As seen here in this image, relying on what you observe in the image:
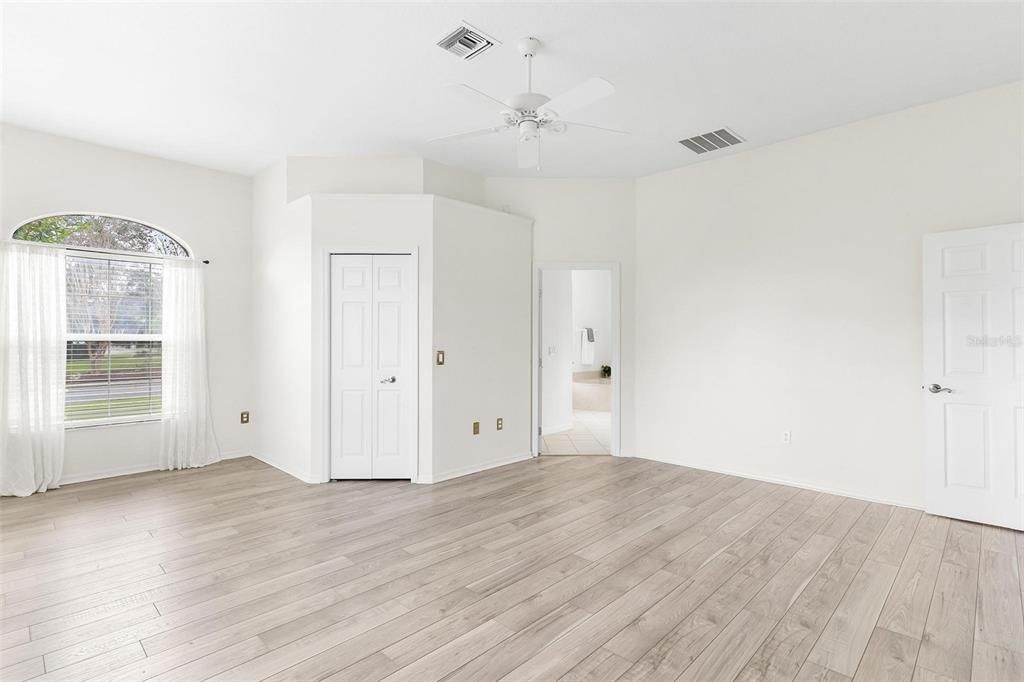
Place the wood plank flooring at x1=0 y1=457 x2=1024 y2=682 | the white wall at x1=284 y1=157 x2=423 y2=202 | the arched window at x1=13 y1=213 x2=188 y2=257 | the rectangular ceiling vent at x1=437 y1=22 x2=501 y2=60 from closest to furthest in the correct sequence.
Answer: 1. the wood plank flooring at x1=0 y1=457 x2=1024 y2=682
2. the rectangular ceiling vent at x1=437 y1=22 x2=501 y2=60
3. the arched window at x1=13 y1=213 x2=188 y2=257
4. the white wall at x1=284 y1=157 x2=423 y2=202

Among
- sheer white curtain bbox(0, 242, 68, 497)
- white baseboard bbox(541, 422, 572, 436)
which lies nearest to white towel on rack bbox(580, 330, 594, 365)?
white baseboard bbox(541, 422, 572, 436)

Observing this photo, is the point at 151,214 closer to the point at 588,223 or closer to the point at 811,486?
the point at 588,223

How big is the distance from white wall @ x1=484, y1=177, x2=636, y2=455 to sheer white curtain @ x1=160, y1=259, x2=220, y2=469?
328 cm

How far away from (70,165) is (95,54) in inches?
77.2

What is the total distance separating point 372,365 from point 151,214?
110 inches

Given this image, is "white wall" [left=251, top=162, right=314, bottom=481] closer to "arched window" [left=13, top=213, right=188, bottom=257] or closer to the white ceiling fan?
"arched window" [left=13, top=213, right=188, bottom=257]

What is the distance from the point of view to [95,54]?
3.17 m

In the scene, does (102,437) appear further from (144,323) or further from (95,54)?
(95,54)

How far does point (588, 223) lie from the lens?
5.60 m

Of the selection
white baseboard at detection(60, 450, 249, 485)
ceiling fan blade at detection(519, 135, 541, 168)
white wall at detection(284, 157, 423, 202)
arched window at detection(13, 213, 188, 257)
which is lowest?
white baseboard at detection(60, 450, 249, 485)

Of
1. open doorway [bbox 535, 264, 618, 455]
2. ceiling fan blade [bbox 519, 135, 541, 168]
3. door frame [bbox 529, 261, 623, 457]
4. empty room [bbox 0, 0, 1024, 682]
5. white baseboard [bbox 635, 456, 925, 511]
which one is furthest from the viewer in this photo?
open doorway [bbox 535, 264, 618, 455]

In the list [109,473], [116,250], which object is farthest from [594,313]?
[109,473]

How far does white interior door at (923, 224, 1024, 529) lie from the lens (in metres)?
3.43

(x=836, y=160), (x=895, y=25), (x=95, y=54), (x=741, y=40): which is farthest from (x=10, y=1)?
(x=836, y=160)
